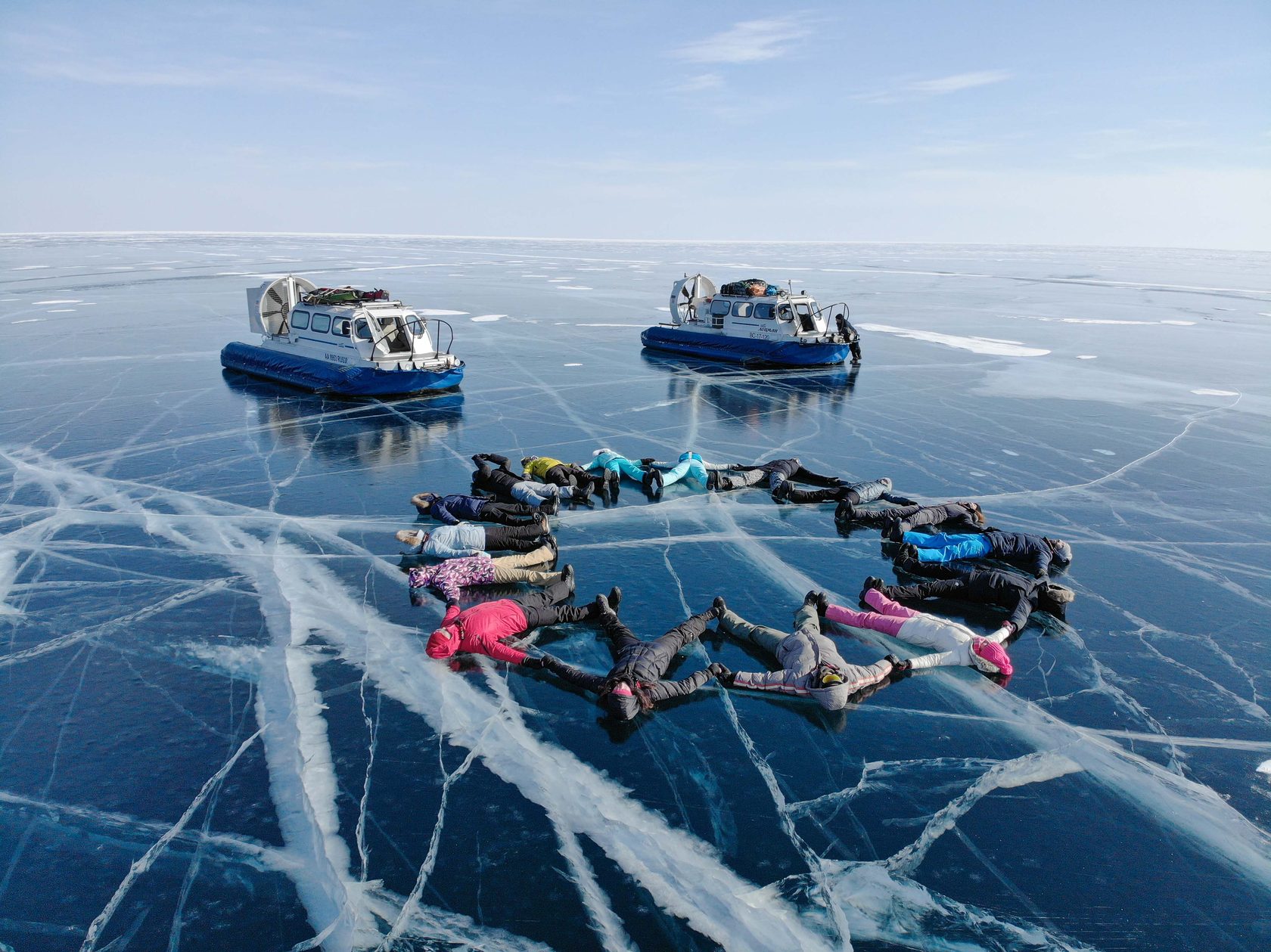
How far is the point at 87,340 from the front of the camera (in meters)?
25.5

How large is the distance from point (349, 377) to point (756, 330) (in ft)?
37.9

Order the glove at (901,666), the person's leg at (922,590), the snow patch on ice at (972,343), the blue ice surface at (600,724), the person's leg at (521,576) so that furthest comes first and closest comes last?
the snow patch on ice at (972,343), the person's leg at (521,576), the person's leg at (922,590), the glove at (901,666), the blue ice surface at (600,724)

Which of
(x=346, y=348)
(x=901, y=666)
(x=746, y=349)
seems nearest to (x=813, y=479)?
(x=901, y=666)

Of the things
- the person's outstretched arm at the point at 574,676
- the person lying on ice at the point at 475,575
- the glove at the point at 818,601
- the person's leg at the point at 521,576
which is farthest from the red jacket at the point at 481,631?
the glove at the point at 818,601

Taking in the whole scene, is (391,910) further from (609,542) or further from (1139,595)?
(1139,595)

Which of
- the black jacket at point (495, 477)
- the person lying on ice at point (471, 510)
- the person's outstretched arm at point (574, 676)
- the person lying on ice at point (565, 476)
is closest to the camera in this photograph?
the person's outstretched arm at point (574, 676)

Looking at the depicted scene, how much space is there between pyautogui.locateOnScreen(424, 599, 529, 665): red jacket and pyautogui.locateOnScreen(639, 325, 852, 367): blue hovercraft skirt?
54.5 feet

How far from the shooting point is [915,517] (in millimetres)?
11023

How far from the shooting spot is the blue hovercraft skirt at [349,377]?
18.8 m

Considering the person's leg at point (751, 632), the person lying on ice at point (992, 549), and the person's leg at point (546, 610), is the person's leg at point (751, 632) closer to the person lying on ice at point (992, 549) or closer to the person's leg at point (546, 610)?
the person's leg at point (546, 610)

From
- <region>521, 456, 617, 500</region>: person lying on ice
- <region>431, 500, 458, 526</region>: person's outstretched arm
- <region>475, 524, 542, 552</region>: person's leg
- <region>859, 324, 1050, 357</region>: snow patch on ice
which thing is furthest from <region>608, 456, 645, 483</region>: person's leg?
<region>859, 324, 1050, 357</region>: snow patch on ice

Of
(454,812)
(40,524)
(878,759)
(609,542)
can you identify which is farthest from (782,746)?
(40,524)

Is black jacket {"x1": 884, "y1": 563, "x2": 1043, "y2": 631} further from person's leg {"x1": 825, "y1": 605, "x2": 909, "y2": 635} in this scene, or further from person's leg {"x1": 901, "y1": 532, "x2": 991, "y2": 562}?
person's leg {"x1": 901, "y1": 532, "x2": 991, "y2": 562}

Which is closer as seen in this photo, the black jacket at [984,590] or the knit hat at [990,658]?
the knit hat at [990,658]
